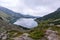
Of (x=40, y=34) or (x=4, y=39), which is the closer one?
(x=40, y=34)

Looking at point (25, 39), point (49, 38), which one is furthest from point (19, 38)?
point (49, 38)

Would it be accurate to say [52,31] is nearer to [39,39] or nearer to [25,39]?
[39,39]

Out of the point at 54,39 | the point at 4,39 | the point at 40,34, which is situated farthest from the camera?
the point at 4,39

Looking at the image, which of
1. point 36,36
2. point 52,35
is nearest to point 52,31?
point 52,35

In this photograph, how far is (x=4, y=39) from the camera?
40.7 m

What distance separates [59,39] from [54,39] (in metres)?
0.96

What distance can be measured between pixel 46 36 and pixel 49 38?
1.02 metres

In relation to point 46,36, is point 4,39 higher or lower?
higher

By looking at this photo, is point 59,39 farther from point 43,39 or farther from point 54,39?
point 43,39

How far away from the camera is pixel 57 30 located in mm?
35250

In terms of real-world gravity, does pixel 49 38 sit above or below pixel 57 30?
below

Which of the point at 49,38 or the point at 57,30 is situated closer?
the point at 49,38

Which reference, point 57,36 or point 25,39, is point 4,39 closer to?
point 25,39

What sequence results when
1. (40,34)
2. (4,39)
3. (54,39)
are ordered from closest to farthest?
(54,39), (40,34), (4,39)
